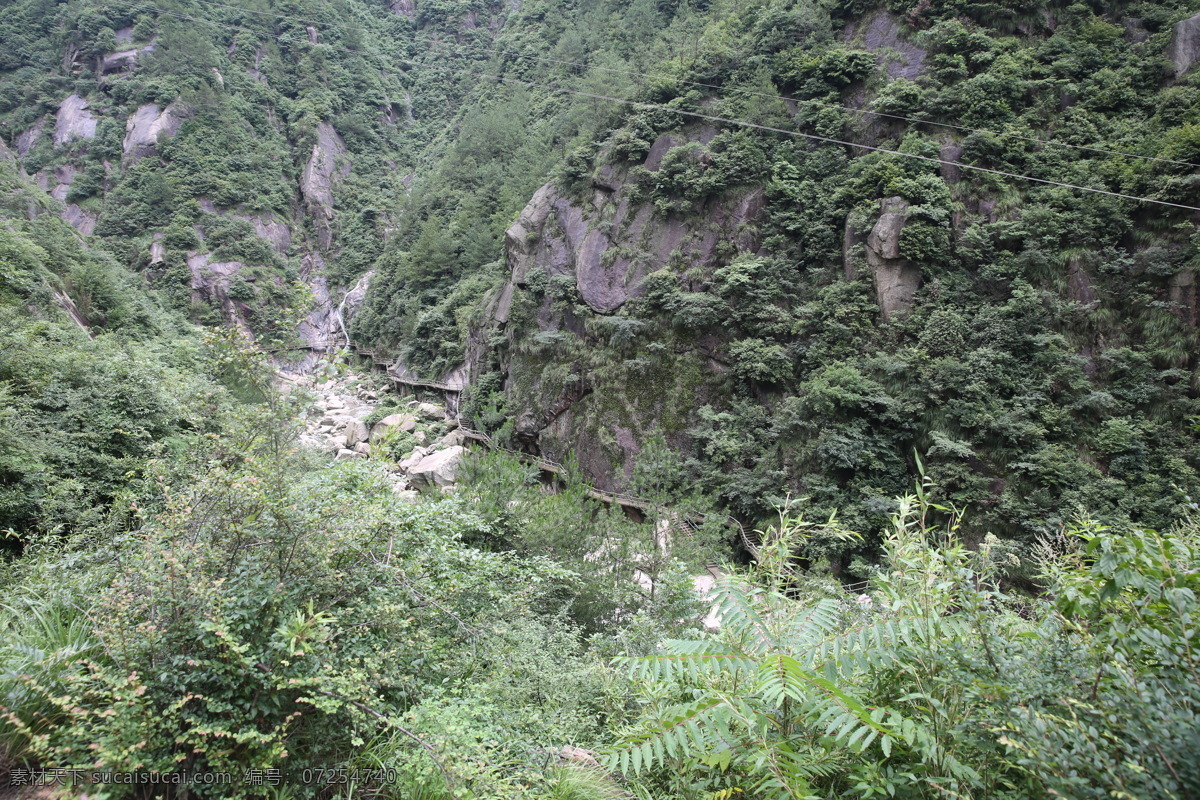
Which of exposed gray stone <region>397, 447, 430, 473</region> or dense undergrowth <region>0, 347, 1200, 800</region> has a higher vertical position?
dense undergrowth <region>0, 347, 1200, 800</region>

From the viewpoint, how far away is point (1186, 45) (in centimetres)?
1083

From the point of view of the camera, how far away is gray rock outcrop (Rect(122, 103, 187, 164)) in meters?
35.0

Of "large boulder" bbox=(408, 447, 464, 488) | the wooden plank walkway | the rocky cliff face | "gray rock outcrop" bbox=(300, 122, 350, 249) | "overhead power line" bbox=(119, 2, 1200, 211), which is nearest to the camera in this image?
the wooden plank walkway

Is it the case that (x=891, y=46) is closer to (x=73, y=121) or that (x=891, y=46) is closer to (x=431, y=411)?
(x=431, y=411)

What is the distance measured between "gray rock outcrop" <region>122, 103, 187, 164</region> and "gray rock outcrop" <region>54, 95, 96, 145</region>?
123 inches

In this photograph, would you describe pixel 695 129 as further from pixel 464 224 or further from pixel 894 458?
pixel 464 224

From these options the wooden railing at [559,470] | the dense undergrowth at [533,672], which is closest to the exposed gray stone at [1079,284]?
the wooden railing at [559,470]

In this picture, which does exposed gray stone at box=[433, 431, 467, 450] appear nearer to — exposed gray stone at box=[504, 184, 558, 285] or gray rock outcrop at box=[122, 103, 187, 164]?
exposed gray stone at box=[504, 184, 558, 285]

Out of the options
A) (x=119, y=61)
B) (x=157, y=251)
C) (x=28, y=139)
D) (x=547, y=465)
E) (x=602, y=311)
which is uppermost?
(x=119, y=61)

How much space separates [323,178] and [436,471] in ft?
133

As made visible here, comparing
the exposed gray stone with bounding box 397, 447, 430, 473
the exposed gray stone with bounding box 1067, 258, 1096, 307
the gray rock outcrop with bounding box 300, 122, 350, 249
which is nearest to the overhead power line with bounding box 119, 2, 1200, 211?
the exposed gray stone with bounding box 1067, 258, 1096, 307

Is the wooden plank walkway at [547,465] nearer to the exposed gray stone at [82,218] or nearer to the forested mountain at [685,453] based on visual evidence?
the forested mountain at [685,453]

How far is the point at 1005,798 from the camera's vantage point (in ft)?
4.64

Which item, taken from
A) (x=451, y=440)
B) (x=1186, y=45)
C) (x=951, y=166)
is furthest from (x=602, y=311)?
(x=1186, y=45)
